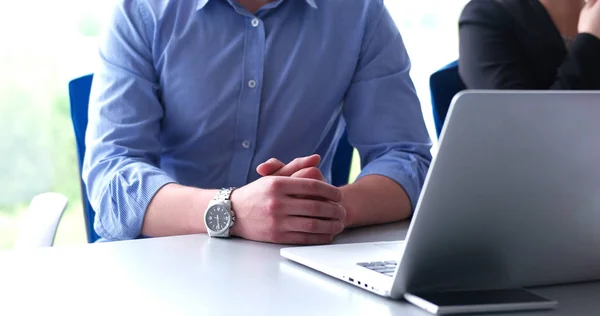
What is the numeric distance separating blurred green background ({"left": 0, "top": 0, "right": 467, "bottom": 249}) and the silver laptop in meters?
2.17

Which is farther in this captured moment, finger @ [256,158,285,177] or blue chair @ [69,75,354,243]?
blue chair @ [69,75,354,243]

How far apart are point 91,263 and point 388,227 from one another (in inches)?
18.6

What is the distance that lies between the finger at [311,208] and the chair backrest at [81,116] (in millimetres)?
572

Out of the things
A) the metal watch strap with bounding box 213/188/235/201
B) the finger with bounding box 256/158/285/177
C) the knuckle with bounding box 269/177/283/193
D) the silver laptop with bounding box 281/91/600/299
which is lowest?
the metal watch strap with bounding box 213/188/235/201

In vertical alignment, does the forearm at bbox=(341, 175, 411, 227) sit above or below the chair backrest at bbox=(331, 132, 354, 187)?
above

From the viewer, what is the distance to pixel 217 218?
109 centimetres

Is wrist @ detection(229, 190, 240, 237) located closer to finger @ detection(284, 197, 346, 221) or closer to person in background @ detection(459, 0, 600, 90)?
finger @ detection(284, 197, 346, 221)

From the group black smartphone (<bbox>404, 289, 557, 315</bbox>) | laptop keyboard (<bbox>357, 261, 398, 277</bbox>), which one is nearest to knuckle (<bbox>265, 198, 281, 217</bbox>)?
laptop keyboard (<bbox>357, 261, 398, 277</bbox>)

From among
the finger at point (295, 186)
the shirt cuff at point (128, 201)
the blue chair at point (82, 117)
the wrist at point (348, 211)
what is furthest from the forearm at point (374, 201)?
the blue chair at point (82, 117)

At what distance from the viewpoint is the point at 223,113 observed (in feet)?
4.80

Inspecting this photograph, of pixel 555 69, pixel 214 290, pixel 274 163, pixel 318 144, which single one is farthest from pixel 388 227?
pixel 555 69

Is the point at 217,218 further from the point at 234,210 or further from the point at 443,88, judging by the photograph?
the point at 443,88

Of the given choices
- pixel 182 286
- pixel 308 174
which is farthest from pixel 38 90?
pixel 182 286

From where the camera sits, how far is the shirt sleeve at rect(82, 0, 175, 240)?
4.10ft
